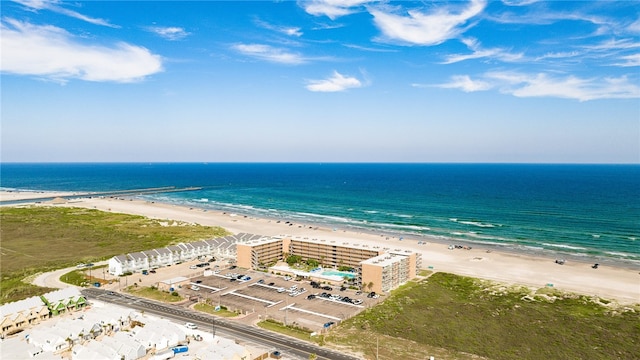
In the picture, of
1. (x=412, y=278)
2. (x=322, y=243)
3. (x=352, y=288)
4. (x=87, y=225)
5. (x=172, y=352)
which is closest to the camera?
(x=172, y=352)

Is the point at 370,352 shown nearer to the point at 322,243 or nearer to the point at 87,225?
the point at 322,243

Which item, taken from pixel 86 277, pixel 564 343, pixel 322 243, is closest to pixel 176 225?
pixel 86 277

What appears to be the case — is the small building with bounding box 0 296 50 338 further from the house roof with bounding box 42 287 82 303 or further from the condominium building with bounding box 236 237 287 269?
the condominium building with bounding box 236 237 287 269

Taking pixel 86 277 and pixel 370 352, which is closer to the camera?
pixel 370 352

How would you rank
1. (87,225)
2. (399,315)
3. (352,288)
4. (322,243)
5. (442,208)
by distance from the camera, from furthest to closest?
(442,208)
(87,225)
(322,243)
(352,288)
(399,315)

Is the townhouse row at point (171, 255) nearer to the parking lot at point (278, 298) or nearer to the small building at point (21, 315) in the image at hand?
the parking lot at point (278, 298)

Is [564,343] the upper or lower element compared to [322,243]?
lower
